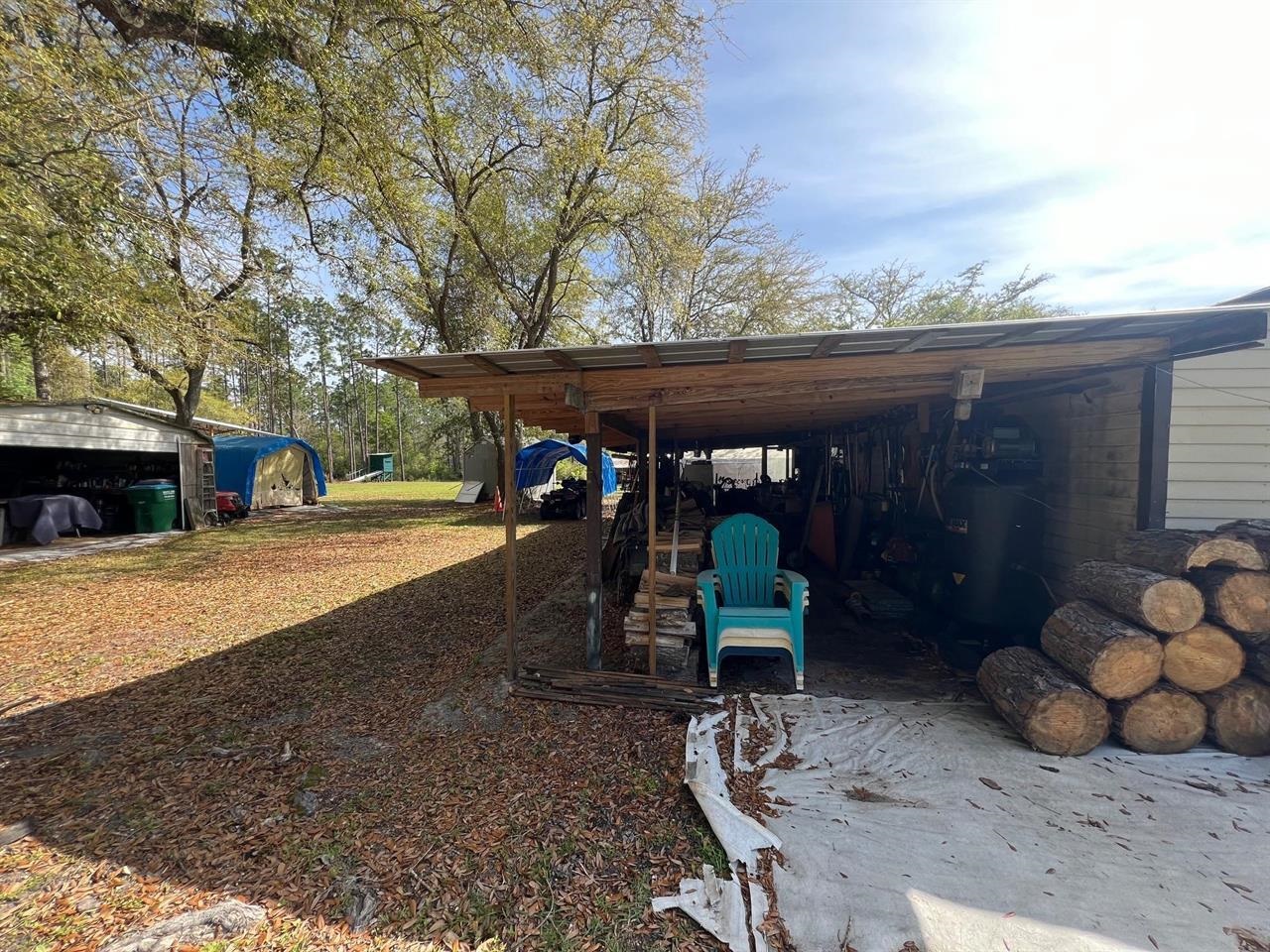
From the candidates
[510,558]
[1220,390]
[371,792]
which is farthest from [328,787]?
[1220,390]

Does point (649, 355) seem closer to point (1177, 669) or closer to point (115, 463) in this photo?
point (1177, 669)

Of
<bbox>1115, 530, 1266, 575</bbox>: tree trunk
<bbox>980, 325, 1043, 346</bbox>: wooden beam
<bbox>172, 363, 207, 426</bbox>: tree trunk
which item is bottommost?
<bbox>1115, 530, 1266, 575</bbox>: tree trunk

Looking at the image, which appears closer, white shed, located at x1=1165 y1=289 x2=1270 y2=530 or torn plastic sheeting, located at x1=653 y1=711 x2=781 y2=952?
torn plastic sheeting, located at x1=653 y1=711 x2=781 y2=952

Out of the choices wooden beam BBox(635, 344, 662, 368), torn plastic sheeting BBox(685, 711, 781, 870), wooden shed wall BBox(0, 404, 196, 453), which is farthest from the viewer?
wooden shed wall BBox(0, 404, 196, 453)

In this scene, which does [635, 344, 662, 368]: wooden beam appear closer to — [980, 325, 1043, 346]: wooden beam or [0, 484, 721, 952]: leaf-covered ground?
[980, 325, 1043, 346]: wooden beam

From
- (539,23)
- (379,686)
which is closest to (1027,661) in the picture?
(379,686)

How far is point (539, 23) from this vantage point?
7957 mm

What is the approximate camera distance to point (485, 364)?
315cm

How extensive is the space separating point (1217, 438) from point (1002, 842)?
318 centimetres

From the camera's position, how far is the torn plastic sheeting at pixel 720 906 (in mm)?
1682

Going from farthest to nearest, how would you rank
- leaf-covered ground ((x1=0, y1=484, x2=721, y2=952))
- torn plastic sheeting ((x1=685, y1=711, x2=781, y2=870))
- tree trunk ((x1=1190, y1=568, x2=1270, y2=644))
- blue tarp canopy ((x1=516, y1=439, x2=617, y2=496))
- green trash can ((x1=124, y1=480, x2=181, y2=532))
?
1. blue tarp canopy ((x1=516, y1=439, x2=617, y2=496))
2. green trash can ((x1=124, y1=480, x2=181, y2=532))
3. tree trunk ((x1=1190, y1=568, x2=1270, y2=644))
4. torn plastic sheeting ((x1=685, y1=711, x2=781, y2=870))
5. leaf-covered ground ((x1=0, y1=484, x2=721, y2=952))

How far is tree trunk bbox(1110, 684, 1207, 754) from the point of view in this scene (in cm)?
261

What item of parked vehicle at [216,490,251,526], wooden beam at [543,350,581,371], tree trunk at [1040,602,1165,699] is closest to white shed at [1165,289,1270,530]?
tree trunk at [1040,602,1165,699]

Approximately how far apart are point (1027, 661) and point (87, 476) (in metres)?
16.4
